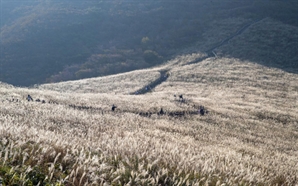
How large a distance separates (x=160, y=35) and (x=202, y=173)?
270 feet

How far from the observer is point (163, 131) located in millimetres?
12484

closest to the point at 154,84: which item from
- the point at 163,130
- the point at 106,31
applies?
the point at 163,130

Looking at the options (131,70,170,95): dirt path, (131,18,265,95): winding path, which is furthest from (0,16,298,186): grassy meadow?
(131,18,265,95): winding path

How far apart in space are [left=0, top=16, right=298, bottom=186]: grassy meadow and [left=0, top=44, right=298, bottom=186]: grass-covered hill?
32 mm

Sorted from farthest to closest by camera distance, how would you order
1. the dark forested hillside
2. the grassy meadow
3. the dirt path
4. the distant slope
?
the dark forested hillside < the distant slope < the dirt path < the grassy meadow

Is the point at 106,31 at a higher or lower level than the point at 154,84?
higher

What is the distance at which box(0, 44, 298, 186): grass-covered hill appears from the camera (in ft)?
14.7

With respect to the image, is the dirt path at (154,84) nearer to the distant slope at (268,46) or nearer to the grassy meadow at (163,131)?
the grassy meadow at (163,131)

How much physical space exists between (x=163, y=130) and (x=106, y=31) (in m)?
78.1

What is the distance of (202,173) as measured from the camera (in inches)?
202

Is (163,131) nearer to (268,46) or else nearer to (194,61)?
(194,61)

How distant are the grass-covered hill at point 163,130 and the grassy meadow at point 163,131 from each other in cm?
3

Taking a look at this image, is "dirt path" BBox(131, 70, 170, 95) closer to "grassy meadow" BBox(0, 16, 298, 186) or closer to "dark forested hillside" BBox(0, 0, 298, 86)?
"grassy meadow" BBox(0, 16, 298, 186)

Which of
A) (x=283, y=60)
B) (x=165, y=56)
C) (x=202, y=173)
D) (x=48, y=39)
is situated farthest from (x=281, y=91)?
(x=48, y=39)
